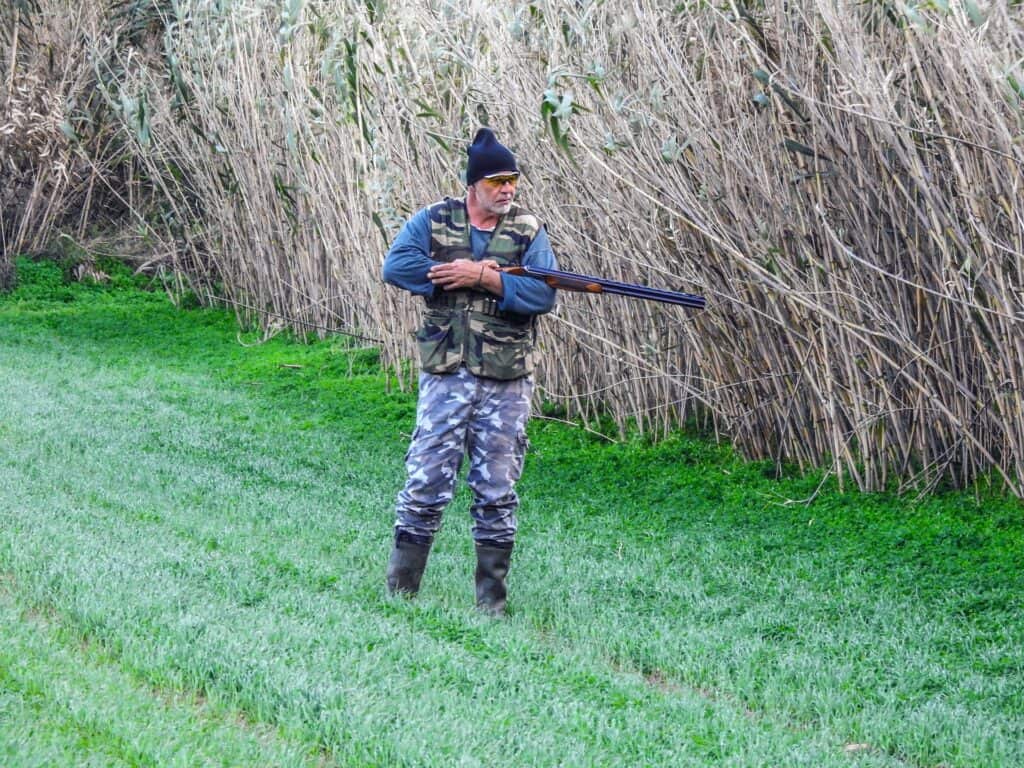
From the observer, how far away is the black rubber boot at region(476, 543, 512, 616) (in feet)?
16.1

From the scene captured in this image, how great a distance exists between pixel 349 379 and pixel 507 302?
5.81 meters

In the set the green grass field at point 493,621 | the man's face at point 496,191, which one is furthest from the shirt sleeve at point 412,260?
the green grass field at point 493,621

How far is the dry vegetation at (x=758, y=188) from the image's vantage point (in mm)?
5688

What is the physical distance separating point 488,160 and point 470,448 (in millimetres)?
995

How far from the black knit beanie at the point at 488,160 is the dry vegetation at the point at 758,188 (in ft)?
3.53

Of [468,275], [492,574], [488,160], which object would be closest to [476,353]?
[468,275]

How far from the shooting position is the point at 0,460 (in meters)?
7.20

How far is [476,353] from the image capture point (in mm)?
4789

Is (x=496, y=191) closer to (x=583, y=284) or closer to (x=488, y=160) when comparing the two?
(x=488, y=160)

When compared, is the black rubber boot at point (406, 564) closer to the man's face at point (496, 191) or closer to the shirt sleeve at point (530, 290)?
the shirt sleeve at point (530, 290)

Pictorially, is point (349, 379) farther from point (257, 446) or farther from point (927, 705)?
point (927, 705)

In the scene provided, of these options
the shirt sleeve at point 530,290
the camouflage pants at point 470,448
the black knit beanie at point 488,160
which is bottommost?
the camouflage pants at point 470,448

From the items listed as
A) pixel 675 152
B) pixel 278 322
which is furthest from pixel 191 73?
pixel 675 152

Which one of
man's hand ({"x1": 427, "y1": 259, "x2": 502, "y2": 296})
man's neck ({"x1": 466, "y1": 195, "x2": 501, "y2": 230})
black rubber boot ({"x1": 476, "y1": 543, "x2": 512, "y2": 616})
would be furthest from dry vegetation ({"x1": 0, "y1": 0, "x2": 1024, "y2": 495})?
black rubber boot ({"x1": 476, "y1": 543, "x2": 512, "y2": 616})
